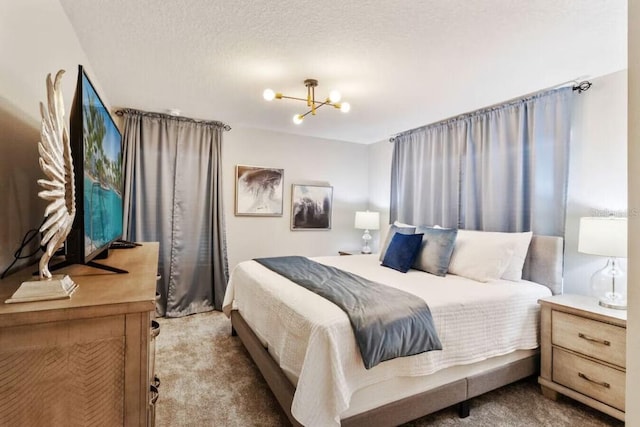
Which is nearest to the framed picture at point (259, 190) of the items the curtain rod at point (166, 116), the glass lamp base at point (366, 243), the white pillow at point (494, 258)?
the curtain rod at point (166, 116)

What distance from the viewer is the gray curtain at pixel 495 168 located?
2756 mm

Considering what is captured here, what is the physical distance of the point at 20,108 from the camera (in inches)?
49.4

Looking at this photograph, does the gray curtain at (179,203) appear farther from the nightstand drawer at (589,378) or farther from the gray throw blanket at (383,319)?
the nightstand drawer at (589,378)

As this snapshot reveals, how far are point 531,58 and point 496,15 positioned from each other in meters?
0.71

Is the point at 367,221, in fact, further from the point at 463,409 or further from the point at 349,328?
the point at 349,328

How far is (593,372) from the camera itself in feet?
6.63

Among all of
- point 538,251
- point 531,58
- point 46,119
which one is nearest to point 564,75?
point 531,58

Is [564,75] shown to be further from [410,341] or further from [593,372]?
[410,341]

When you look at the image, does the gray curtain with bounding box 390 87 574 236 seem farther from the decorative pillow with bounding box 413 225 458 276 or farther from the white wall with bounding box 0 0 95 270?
the white wall with bounding box 0 0 95 270

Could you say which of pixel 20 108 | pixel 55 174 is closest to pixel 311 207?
pixel 20 108

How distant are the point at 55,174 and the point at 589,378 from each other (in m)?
2.98

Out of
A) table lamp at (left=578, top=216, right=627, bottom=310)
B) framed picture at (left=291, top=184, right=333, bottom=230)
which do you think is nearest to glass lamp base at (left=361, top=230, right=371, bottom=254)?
framed picture at (left=291, top=184, right=333, bottom=230)

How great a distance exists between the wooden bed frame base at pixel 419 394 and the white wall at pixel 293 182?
207 centimetres

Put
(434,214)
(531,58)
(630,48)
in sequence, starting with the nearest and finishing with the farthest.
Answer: (630,48)
(531,58)
(434,214)
